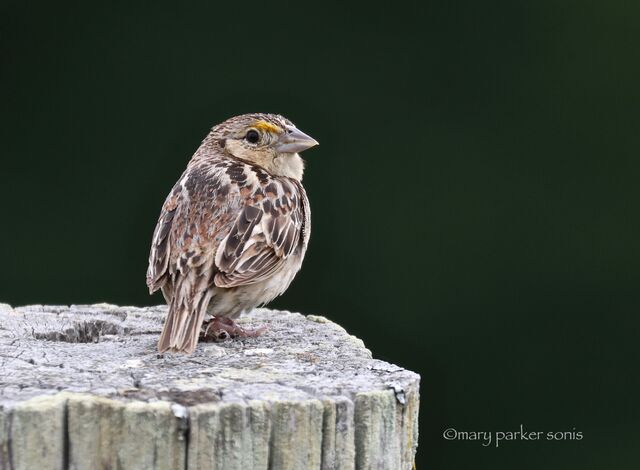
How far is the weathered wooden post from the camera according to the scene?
1973 millimetres

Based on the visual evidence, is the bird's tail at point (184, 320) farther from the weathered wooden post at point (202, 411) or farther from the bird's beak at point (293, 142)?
the bird's beak at point (293, 142)

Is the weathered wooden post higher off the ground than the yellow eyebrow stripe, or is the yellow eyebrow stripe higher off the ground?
the yellow eyebrow stripe

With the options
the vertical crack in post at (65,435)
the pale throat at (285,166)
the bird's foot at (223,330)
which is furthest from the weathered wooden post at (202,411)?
the pale throat at (285,166)

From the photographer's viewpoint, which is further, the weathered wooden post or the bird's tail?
the bird's tail

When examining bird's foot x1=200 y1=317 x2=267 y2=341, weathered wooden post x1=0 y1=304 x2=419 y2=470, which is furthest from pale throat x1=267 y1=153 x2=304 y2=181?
weathered wooden post x1=0 y1=304 x2=419 y2=470

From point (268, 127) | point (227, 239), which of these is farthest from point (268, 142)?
point (227, 239)

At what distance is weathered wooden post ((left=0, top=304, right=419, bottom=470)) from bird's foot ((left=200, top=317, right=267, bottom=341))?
0.39 metres

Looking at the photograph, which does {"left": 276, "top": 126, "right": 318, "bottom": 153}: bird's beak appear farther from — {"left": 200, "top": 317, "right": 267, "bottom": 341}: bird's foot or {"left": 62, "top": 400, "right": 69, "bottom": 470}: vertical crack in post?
{"left": 62, "top": 400, "right": 69, "bottom": 470}: vertical crack in post

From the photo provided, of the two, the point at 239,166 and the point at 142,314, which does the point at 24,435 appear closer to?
the point at 142,314

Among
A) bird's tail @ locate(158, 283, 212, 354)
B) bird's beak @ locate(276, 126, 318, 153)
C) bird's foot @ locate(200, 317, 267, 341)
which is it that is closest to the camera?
bird's tail @ locate(158, 283, 212, 354)

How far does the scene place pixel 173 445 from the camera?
6.46 feet

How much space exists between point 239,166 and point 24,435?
161 cm

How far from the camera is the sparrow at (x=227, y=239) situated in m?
3.04

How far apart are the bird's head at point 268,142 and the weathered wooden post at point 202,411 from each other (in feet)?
3.65
